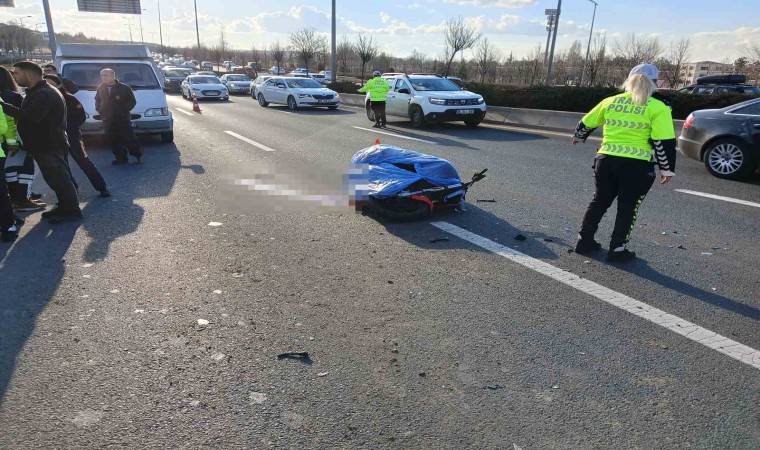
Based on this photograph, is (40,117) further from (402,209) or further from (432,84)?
(432,84)

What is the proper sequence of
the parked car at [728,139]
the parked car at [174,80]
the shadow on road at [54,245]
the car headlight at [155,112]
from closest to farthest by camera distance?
the shadow on road at [54,245], the parked car at [728,139], the car headlight at [155,112], the parked car at [174,80]

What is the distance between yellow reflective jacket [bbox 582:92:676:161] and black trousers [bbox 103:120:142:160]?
8143 millimetres

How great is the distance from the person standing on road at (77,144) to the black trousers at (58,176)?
1037mm

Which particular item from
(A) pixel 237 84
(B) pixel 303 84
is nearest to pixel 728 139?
(B) pixel 303 84

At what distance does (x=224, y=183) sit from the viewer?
7.92 meters

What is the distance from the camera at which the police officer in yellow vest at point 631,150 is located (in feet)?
15.1

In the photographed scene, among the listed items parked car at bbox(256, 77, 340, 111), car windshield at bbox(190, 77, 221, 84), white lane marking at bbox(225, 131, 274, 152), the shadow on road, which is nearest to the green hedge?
parked car at bbox(256, 77, 340, 111)

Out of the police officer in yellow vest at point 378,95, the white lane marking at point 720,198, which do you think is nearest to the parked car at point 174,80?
the police officer in yellow vest at point 378,95

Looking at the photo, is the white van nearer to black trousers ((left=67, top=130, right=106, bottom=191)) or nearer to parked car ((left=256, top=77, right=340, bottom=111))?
black trousers ((left=67, top=130, right=106, bottom=191))

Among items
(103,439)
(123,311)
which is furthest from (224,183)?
(103,439)

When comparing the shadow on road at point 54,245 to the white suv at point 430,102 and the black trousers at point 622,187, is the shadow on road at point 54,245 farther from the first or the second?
the white suv at point 430,102

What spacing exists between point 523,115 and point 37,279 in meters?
16.0

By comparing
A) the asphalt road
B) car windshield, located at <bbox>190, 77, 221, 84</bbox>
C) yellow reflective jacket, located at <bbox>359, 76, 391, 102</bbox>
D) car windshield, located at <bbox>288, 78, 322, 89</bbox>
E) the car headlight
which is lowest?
the asphalt road

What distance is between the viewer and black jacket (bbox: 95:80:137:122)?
9062mm
